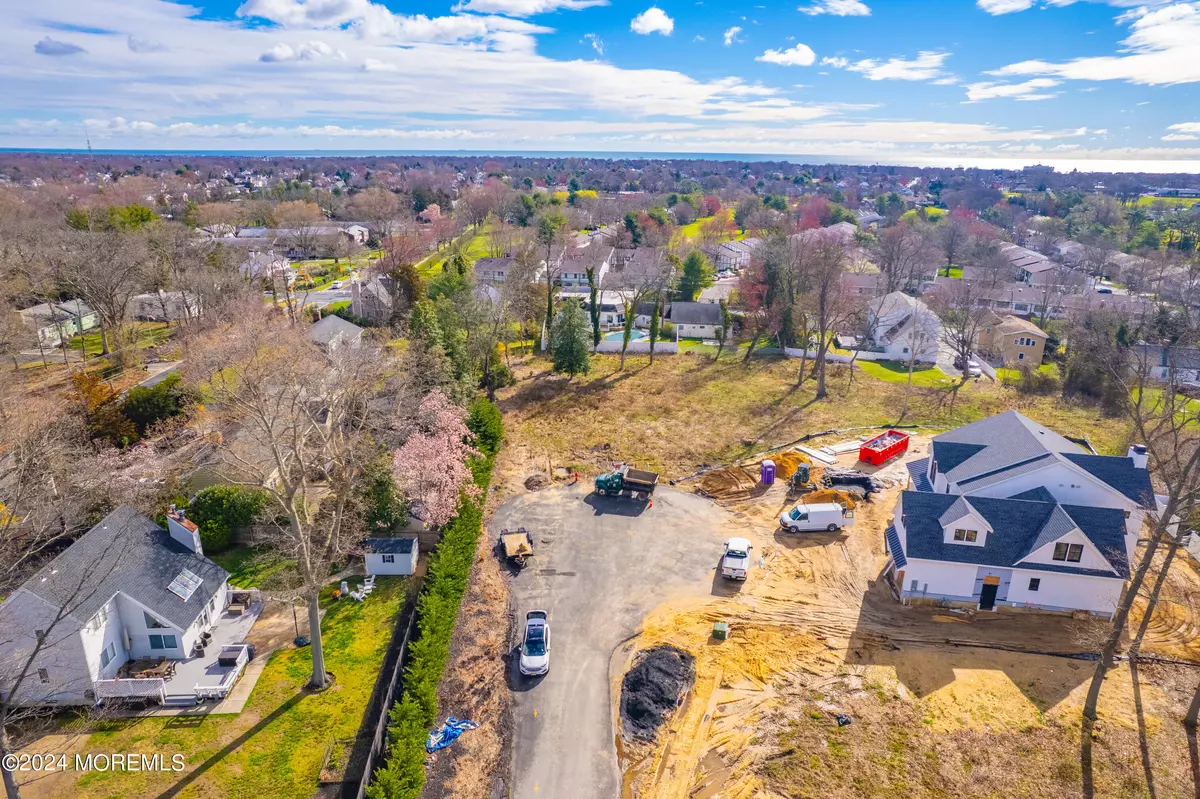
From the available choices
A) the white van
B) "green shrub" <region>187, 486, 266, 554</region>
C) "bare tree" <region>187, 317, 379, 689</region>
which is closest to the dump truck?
the white van

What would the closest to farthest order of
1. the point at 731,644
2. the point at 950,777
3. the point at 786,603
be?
the point at 950,777 < the point at 731,644 < the point at 786,603

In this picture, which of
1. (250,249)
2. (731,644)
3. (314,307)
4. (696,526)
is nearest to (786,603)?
(731,644)

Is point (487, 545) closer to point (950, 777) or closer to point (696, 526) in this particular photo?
point (696, 526)

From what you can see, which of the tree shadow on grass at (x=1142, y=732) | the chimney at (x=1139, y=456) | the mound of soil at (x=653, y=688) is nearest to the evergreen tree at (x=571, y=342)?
the mound of soil at (x=653, y=688)

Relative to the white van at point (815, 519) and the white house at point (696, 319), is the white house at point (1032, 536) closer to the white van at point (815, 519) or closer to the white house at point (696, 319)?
the white van at point (815, 519)

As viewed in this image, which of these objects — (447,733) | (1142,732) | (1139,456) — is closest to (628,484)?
(447,733)

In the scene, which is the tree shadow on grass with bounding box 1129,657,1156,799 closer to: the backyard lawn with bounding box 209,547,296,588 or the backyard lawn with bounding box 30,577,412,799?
the backyard lawn with bounding box 30,577,412,799

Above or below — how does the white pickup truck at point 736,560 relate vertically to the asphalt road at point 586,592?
above
